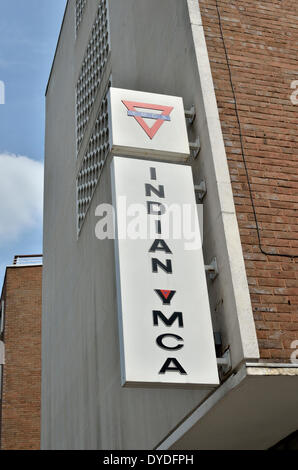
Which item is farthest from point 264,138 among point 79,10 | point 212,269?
point 79,10

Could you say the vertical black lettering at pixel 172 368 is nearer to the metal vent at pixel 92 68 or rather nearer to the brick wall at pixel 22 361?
the metal vent at pixel 92 68

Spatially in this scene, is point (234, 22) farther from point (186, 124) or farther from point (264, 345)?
point (264, 345)

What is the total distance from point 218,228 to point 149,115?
1.94m

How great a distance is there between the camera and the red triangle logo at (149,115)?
8.05 m

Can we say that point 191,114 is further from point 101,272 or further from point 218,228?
point 101,272

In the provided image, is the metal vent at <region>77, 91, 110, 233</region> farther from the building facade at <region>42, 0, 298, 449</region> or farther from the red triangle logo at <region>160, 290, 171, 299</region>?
the red triangle logo at <region>160, 290, 171, 299</region>

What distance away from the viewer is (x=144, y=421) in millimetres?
9258

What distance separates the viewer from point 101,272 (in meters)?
12.1

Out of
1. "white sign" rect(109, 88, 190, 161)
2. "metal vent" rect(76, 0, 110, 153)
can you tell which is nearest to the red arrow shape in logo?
"white sign" rect(109, 88, 190, 161)

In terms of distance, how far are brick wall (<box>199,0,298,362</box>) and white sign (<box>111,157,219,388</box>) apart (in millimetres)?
563

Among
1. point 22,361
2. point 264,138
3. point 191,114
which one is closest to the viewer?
point 264,138

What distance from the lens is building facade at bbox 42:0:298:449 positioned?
21.9 feet

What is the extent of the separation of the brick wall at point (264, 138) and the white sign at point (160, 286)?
563 mm

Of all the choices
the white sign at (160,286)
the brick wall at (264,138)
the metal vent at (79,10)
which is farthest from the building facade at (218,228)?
the metal vent at (79,10)
